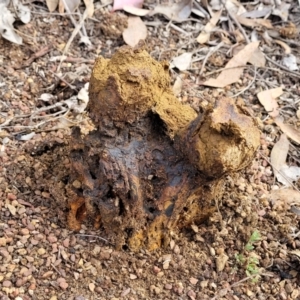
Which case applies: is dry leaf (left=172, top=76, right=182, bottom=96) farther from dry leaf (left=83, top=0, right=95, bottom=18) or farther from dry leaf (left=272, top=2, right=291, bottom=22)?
dry leaf (left=272, top=2, right=291, bottom=22)

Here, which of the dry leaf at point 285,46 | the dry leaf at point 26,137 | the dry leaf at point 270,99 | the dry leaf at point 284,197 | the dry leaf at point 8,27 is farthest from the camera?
the dry leaf at point 285,46

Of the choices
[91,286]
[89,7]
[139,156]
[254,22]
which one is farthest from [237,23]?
[91,286]

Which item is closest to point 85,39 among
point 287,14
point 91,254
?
point 287,14

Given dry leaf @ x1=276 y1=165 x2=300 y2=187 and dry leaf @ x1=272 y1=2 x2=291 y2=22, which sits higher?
dry leaf @ x1=272 y1=2 x2=291 y2=22

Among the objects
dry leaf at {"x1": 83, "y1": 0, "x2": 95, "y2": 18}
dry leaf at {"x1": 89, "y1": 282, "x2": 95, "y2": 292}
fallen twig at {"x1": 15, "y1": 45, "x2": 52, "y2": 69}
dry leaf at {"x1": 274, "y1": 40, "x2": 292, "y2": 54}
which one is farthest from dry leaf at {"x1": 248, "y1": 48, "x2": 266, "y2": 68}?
dry leaf at {"x1": 89, "y1": 282, "x2": 95, "y2": 292}

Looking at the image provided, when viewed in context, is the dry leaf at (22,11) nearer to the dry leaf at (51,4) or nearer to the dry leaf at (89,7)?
the dry leaf at (51,4)

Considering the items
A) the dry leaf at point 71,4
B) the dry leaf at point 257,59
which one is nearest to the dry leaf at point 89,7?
the dry leaf at point 71,4
